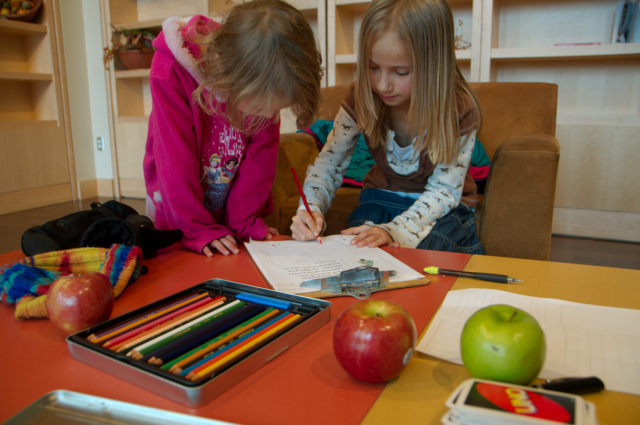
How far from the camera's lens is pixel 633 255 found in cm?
220

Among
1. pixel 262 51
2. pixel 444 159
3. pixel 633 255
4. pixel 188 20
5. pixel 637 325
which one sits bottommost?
pixel 633 255

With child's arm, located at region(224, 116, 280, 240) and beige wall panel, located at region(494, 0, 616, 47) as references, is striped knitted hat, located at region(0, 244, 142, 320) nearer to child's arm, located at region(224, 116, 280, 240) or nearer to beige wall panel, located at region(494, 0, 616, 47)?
child's arm, located at region(224, 116, 280, 240)

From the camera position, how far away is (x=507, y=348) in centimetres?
41

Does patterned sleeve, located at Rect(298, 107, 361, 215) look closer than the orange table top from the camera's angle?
No

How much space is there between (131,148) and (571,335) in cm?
344

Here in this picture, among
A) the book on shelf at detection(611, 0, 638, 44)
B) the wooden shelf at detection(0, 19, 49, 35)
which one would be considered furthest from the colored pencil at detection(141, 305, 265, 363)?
the wooden shelf at detection(0, 19, 49, 35)

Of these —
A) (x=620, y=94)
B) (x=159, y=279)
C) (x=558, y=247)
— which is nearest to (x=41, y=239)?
(x=159, y=279)

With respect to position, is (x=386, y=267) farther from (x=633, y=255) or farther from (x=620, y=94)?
(x=620, y=94)

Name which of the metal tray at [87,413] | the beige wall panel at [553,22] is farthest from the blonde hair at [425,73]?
the beige wall panel at [553,22]

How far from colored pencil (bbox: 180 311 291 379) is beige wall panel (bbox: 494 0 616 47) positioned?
2687mm

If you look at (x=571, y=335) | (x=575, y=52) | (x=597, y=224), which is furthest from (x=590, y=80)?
(x=571, y=335)

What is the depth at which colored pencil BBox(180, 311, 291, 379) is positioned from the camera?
44 cm

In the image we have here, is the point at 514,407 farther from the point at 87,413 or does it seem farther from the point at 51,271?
the point at 51,271

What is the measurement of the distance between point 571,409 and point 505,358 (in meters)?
0.07
